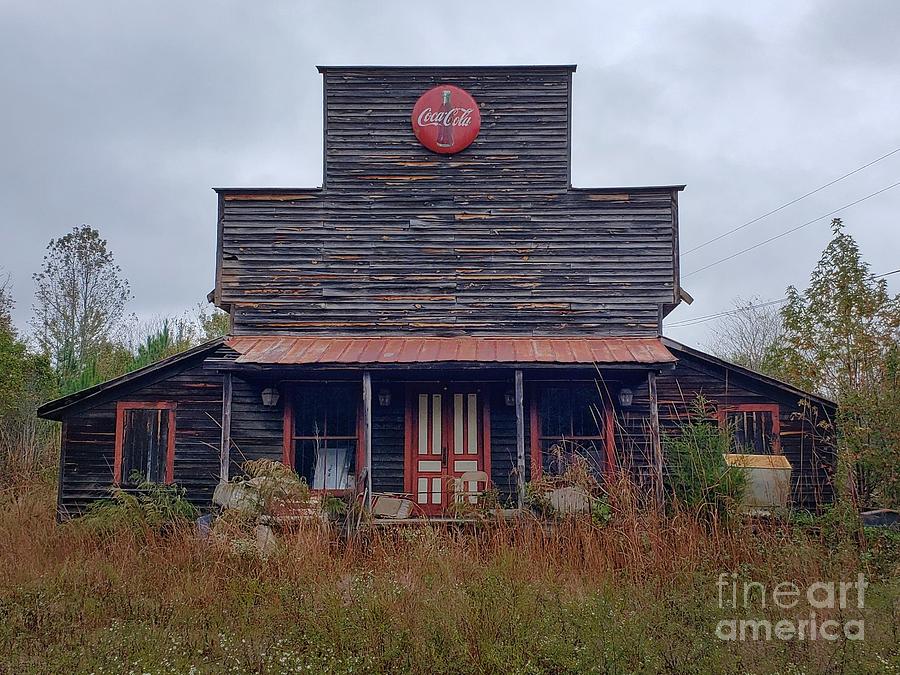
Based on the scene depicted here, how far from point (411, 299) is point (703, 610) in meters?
7.67

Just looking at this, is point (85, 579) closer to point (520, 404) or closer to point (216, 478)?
point (216, 478)

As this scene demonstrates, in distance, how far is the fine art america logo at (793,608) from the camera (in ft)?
18.0

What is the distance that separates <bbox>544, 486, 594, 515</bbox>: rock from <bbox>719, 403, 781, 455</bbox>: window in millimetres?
3960

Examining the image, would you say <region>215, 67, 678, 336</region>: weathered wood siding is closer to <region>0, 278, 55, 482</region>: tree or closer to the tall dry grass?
the tall dry grass

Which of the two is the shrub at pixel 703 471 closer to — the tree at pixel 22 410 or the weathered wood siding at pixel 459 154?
the weathered wood siding at pixel 459 154

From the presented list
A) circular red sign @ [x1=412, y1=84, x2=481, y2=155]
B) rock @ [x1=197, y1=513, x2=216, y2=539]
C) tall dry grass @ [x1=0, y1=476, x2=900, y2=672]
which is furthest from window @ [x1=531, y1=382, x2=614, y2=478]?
rock @ [x1=197, y1=513, x2=216, y2=539]

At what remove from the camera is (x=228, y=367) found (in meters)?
10.6

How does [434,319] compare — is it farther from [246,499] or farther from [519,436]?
[246,499]

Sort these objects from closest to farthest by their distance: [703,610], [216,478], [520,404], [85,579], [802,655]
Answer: [802,655]
[703,610]
[85,579]
[520,404]
[216,478]

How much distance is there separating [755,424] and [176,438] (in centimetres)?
983

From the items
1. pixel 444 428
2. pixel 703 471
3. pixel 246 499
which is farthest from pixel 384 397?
pixel 703 471

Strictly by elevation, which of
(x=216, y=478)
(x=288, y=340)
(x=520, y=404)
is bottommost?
(x=216, y=478)

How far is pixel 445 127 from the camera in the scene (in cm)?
1277

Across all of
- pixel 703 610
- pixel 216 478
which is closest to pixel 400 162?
pixel 216 478
